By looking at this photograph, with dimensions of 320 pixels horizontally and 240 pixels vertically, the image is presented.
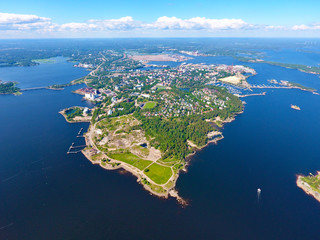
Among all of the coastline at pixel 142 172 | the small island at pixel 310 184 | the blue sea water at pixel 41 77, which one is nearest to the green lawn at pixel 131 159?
the coastline at pixel 142 172

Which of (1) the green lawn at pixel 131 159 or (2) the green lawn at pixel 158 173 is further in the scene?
(1) the green lawn at pixel 131 159

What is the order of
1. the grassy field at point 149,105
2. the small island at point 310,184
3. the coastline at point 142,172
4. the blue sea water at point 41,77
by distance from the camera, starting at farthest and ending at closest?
1. the blue sea water at point 41,77
2. the grassy field at point 149,105
3. the small island at point 310,184
4. the coastline at point 142,172

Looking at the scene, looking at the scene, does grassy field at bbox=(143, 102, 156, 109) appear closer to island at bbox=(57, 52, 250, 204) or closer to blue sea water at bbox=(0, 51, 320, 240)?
island at bbox=(57, 52, 250, 204)

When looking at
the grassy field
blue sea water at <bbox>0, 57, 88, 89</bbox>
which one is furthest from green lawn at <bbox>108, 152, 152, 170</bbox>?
blue sea water at <bbox>0, 57, 88, 89</bbox>

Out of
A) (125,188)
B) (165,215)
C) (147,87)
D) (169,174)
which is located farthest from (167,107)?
(165,215)

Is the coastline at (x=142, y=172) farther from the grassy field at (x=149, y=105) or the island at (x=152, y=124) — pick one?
the grassy field at (x=149, y=105)

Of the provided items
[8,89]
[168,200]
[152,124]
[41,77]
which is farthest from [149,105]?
[41,77]

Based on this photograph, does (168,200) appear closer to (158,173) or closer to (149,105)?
(158,173)

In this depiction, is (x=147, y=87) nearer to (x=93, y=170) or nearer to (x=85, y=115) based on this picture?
(x=85, y=115)
